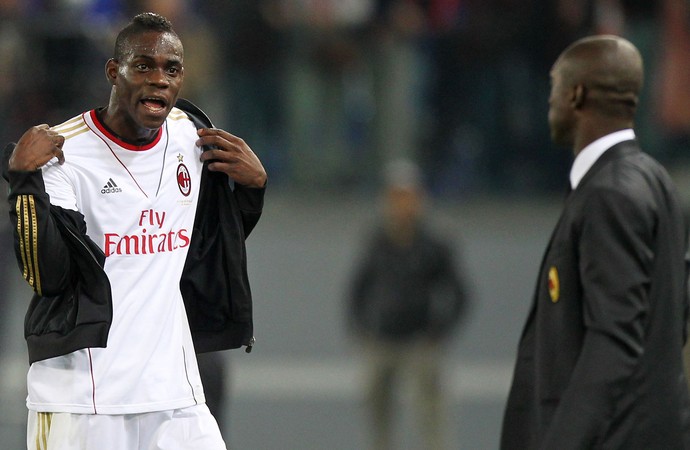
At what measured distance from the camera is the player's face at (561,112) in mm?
4320

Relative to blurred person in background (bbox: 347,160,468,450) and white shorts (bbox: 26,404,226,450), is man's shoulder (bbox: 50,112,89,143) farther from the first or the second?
blurred person in background (bbox: 347,160,468,450)

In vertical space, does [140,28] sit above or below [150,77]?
above

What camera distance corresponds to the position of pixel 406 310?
1017 centimetres

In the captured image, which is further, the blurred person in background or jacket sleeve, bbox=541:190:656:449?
the blurred person in background

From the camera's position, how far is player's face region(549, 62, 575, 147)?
432cm

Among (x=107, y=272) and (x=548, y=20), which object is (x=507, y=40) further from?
(x=107, y=272)

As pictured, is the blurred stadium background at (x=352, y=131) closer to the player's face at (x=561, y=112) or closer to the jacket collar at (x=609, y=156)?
the player's face at (x=561, y=112)

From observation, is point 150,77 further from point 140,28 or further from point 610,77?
point 610,77

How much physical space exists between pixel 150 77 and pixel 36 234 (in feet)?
1.99

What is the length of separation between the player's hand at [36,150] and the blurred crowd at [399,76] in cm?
658

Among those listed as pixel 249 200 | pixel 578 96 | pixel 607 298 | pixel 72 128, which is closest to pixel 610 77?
pixel 578 96

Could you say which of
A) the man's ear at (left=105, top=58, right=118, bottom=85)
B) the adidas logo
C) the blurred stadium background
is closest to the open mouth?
the man's ear at (left=105, top=58, right=118, bottom=85)

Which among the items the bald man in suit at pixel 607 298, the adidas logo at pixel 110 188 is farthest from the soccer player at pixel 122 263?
the bald man in suit at pixel 607 298

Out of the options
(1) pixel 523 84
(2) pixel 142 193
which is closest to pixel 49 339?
(2) pixel 142 193
